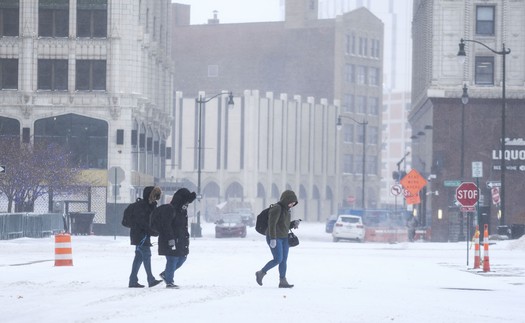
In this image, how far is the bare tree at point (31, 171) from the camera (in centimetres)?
6253

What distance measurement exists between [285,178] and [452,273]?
121 meters

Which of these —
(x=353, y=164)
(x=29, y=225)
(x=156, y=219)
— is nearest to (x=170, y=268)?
(x=156, y=219)

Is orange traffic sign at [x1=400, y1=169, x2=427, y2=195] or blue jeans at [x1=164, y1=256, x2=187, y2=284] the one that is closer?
blue jeans at [x1=164, y1=256, x2=187, y2=284]

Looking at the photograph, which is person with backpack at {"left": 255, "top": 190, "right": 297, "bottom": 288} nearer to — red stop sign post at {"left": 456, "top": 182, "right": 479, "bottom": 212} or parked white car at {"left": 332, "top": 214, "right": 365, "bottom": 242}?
red stop sign post at {"left": 456, "top": 182, "right": 479, "bottom": 212}

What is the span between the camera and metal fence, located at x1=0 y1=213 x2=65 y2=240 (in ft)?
173

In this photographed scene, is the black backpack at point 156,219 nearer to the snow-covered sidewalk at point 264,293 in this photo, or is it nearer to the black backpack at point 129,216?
the black backpack at point 129,216

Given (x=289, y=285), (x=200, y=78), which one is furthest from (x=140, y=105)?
(x=200, y=78)

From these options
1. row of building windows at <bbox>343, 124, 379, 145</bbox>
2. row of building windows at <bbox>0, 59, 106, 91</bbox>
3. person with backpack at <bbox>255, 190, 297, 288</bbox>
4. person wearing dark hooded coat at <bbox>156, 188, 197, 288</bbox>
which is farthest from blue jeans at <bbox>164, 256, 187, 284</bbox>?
row of building windows at <bbox>343, 124, 379, 145</bbox>

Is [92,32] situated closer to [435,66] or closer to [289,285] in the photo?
[435,66]

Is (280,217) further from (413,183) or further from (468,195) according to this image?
(413,183)

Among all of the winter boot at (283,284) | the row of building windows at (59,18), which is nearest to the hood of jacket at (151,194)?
the winter boot at (283,284)

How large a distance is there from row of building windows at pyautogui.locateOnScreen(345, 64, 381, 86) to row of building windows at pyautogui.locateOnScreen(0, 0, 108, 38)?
8955 cm

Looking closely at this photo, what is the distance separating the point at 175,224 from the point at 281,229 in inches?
74.1

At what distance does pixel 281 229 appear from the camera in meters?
22.4
